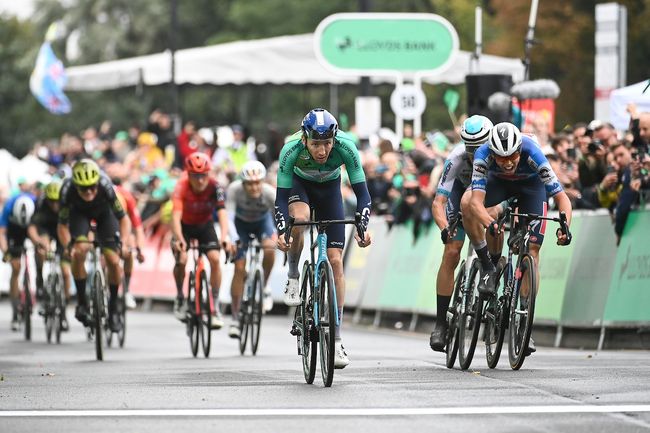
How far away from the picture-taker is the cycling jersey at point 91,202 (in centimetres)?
1889

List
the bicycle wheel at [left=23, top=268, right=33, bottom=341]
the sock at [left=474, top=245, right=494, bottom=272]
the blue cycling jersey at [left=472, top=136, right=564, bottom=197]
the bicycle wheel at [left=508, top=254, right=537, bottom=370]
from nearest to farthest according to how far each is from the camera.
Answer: the bicycle wheel at [left=508, top=254, right=537, bottom=370]
the blue cycling jersey at [left=472, top=136, right=564, bottom=197]
the sock at [left=474, top=245, right=494, bottom=272]
the bicycle wheel at [left=23, top=268, right=33, bottom=341]

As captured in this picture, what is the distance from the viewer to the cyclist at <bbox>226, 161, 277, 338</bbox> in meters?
19.0

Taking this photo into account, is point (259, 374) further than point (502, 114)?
No

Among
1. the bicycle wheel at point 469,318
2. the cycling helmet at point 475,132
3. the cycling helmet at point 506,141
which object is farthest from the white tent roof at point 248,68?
the cycling helmet at point 506,141

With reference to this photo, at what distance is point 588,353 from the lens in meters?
17.1

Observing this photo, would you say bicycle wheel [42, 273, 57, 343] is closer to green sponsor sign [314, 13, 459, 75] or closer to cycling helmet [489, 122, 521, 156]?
green sponsor sign [314, 13, 459, 75]

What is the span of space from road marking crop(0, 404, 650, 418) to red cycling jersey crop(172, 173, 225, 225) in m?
7.68

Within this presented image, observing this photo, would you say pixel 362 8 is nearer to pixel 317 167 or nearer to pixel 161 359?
pixel 161 359

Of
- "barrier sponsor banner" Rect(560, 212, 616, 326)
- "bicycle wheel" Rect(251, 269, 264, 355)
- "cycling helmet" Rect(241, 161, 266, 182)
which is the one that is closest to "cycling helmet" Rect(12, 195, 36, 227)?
"cycling helmet" Rect(241, 161, 266, 182)

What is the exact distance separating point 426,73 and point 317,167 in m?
14.2

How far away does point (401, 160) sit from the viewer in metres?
25.0

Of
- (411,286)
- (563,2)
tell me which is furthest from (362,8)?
(563,2)

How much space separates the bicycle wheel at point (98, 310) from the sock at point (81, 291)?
73cm

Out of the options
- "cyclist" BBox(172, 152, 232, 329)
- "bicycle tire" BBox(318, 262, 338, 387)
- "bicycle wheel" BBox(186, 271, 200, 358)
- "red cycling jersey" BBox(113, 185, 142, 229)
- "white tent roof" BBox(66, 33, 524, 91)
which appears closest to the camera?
"bicycle tire" BBox(318, 262, 338, 387)
